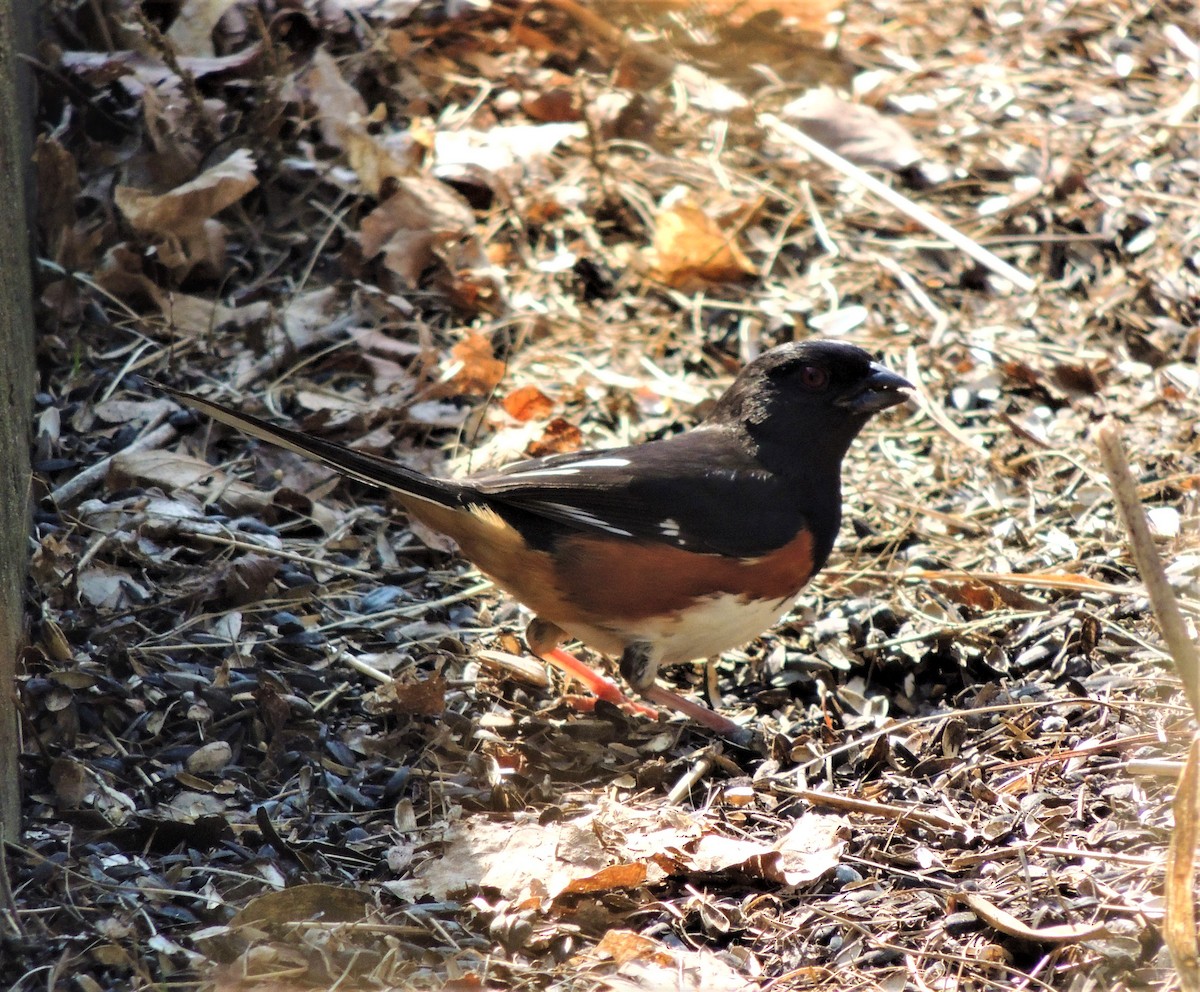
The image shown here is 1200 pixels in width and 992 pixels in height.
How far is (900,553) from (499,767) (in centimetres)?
126

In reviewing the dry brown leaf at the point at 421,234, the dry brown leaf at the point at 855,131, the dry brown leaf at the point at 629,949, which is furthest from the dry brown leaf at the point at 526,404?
the dry brown leaf at the point at 629,949

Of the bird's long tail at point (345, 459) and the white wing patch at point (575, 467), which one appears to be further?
the white wing patch at point (575, 467)

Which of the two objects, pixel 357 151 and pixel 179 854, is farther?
pixel 357 151

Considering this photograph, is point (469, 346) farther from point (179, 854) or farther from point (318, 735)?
point (179, 854)

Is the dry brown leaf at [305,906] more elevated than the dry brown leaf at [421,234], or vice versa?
the dry brown leaf at [421,234]

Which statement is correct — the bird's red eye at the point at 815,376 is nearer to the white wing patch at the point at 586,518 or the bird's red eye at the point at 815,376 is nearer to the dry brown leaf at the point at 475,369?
the white wing patch at the point at 586,518

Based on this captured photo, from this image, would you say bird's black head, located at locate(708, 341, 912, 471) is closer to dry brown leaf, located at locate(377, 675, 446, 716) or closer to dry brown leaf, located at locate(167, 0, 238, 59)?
dry brown leaf, located at locate(377, 675, 446, 716)

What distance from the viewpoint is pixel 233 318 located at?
3.86 metres

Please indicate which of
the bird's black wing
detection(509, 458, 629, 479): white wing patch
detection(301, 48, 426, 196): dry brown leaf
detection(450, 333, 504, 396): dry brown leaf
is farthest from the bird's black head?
detection(301, 48, 426, 196): dry brown leaf

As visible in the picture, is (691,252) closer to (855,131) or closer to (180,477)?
(855,131)

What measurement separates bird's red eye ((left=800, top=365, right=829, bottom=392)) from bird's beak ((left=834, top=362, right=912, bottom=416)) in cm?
5

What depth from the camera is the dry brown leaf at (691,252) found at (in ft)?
14.0

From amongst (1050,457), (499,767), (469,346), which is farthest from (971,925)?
(469,346)

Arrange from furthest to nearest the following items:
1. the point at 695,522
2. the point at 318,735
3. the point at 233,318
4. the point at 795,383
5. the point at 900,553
Answer: the point at 233,318 < the point at 900,553 < the point at 795,383 < the point at 695,522 < the point at 318,735
